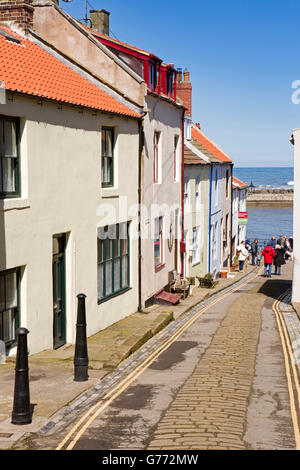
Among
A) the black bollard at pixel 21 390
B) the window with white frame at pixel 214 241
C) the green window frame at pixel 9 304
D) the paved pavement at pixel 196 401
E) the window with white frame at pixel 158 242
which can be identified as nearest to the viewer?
the paved pavement at pixel 196 401

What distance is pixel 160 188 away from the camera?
2228 cm

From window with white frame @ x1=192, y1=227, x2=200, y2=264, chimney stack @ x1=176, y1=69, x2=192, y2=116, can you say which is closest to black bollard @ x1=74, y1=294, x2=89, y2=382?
window with white frame @ x1=192, y1=227, x2=200, y2=264

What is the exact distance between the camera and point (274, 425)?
875 centimetres

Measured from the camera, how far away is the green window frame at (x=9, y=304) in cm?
1172

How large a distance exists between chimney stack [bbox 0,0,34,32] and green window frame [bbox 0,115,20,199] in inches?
225

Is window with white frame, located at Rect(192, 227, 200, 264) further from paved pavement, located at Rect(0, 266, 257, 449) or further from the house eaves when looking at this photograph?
paved pavement, located at Rect(0, 266, 257, 449)

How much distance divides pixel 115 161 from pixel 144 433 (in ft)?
34.1

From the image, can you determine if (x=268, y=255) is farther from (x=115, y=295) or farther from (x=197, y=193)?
(x=115, y=295)

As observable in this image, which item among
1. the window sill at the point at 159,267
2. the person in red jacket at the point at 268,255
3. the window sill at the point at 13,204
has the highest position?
the window sill at the point at 13,204

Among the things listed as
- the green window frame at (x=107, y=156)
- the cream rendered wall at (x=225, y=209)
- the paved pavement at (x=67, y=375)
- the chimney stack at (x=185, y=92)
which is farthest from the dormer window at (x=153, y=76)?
the cream rendered wall at (x=225, y=209)

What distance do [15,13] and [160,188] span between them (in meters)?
8.42

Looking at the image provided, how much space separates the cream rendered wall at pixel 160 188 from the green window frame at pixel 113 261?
4.91ft

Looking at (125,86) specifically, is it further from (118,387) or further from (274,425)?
(274,425)

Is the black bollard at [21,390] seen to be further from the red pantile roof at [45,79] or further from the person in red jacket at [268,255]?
the person in red jacket at [268,255]
